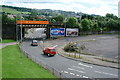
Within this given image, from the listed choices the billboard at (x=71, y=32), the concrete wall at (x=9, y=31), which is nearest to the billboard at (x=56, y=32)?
the billboard at (x=71, y=32)

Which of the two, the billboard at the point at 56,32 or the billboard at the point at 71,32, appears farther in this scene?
the billboard at the point at 71,32

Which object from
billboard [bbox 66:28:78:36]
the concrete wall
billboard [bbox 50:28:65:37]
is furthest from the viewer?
billboard [bbox 66:28:78:36]

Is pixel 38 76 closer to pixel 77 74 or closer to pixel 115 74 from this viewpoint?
pixel 77 74

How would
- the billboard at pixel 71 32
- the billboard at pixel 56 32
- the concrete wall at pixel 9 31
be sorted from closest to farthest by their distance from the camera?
1. the concrete wall at pixel 9 31
2. the billboard at pixel 56 32
3. the billboard at pixel 71 32

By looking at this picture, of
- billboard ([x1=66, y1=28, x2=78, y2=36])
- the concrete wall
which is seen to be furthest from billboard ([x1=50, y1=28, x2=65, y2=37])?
the concrete wall

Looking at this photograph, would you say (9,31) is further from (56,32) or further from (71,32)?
(71,32)

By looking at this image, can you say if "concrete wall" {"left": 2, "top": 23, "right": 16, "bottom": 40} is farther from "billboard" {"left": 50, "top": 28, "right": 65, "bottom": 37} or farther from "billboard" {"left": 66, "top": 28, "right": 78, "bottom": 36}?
"billboard" {"left": 66, "top": 28, "right": 78, "bottom": 36}

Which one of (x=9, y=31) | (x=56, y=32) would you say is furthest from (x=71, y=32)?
(x=9, y=31)

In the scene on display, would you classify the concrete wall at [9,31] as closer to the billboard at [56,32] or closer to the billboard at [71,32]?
the billboard at [56,32]

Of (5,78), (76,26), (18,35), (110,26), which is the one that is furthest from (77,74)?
(110,26)

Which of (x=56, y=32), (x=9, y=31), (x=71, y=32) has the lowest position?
(x=56, y=32)

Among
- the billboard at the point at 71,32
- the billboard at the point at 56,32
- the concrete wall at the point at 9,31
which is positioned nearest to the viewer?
the concrete wall at the point at 9,31

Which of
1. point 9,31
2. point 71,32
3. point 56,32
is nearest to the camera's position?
point 9,31

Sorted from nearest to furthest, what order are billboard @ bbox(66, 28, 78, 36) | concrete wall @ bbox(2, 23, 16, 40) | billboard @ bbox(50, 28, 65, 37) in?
1. concrete wall @ bbox(2, 23, 16, 40)
2. billboard @ bbox(50, 28, 65, 37)
3. billboard @ bbox(66, 28, 78, 36)
